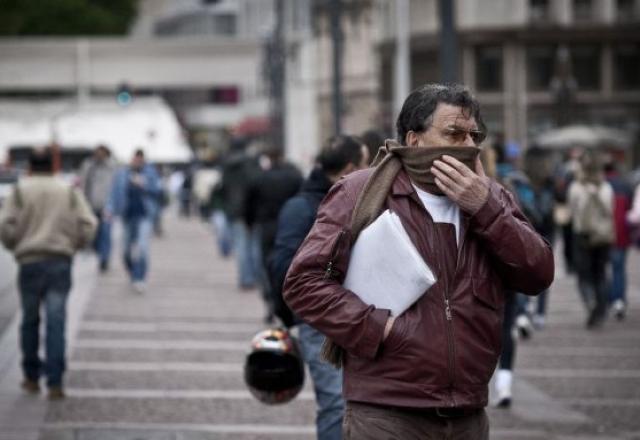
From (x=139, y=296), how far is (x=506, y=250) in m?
15.4

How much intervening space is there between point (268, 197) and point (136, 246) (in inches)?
195

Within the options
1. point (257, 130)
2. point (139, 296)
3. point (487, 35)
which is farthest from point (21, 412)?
point (257, 130)

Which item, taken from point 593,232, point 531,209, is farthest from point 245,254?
point 531,209

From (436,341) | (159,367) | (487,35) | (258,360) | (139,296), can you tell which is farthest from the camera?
(487,35)

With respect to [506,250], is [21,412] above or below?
below

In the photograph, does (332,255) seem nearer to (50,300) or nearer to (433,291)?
(433,291)

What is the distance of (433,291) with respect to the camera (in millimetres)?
5473

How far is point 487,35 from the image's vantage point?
68188 millimetres

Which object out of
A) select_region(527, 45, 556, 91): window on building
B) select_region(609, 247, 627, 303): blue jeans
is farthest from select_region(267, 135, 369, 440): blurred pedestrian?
select_region(527, 45, 556, 91): window on building

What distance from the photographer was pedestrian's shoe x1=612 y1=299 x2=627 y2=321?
59.4ft

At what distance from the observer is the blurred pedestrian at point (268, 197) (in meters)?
16.5

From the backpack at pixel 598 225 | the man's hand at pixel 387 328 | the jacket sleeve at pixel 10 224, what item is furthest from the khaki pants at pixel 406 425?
the backpack at pixel 598 225

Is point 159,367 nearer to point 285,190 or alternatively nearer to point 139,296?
point 285,190

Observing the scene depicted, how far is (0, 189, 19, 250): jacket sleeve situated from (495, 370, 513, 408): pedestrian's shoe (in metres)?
3.45
